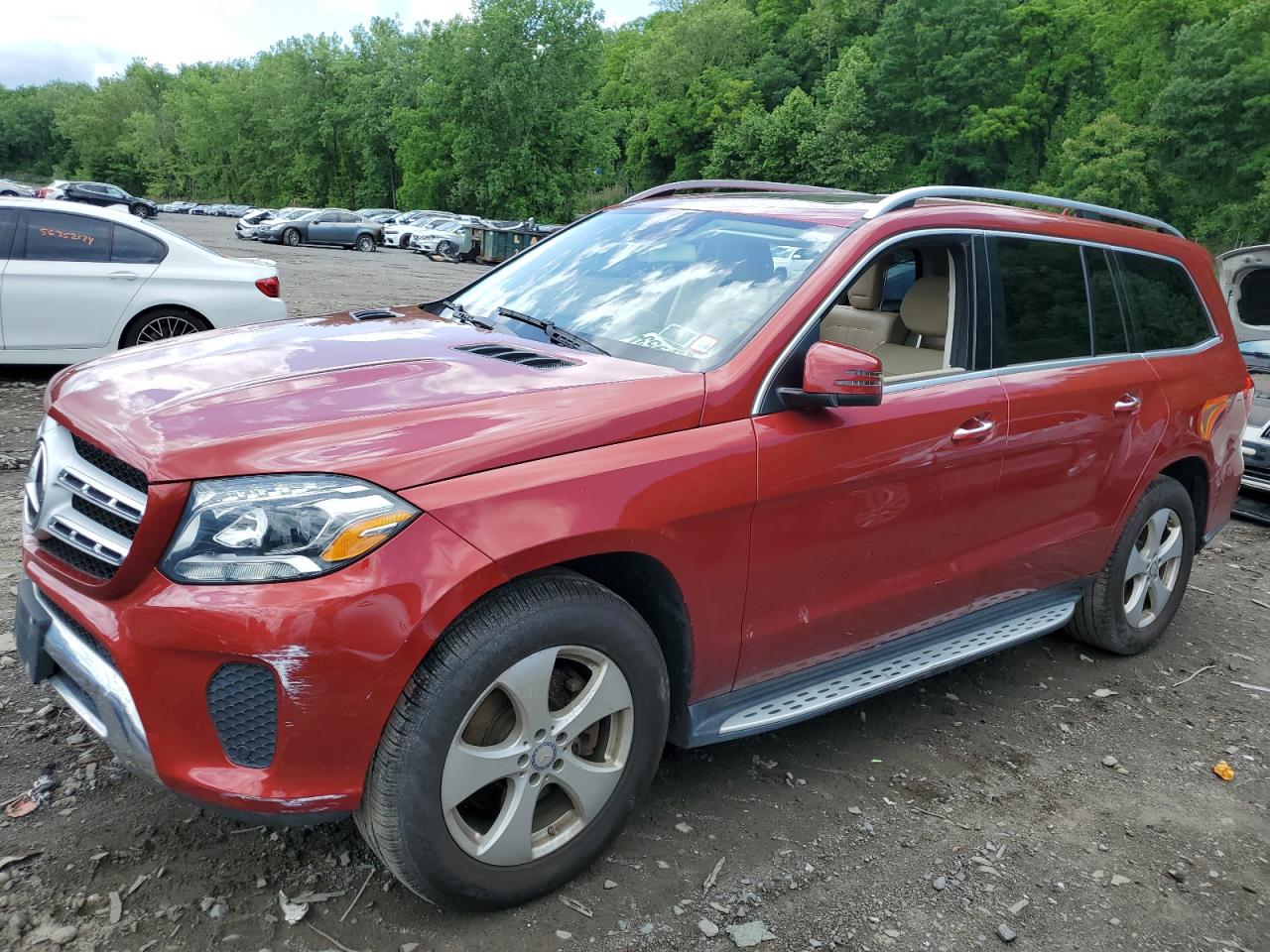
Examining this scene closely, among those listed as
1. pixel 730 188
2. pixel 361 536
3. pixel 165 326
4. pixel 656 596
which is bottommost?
pixel 165 326

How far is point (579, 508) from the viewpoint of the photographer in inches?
99.8

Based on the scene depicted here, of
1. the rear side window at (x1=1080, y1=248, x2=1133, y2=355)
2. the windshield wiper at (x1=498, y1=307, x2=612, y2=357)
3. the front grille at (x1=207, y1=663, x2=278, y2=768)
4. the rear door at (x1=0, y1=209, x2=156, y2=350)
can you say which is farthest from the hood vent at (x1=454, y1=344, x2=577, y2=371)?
the rear door at (x1=0, y1=209, x2=156, y2=350)

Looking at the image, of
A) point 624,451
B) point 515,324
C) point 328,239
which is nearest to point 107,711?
point 624,451

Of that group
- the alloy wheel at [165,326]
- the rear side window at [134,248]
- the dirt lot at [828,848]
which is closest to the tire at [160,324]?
the alloy wheel at [165,326]

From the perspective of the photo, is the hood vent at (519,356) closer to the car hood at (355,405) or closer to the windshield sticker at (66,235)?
the car hood at (355,405)

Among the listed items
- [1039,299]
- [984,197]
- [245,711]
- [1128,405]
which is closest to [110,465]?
[245,711]

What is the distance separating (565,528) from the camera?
2498 mm

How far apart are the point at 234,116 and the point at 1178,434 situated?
332 feet

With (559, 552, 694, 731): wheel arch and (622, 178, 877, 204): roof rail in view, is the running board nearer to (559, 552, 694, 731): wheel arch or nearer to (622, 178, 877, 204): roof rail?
(559, 552, 694, 731): wheel arch

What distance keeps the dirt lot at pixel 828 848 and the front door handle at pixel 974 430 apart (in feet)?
3.79

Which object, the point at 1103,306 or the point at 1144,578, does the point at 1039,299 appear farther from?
the point at 1144,578

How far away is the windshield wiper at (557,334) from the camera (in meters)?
3.27

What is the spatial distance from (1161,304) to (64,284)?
767 centimetres

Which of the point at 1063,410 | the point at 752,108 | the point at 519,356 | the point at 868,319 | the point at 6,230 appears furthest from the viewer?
the point at 752,108
